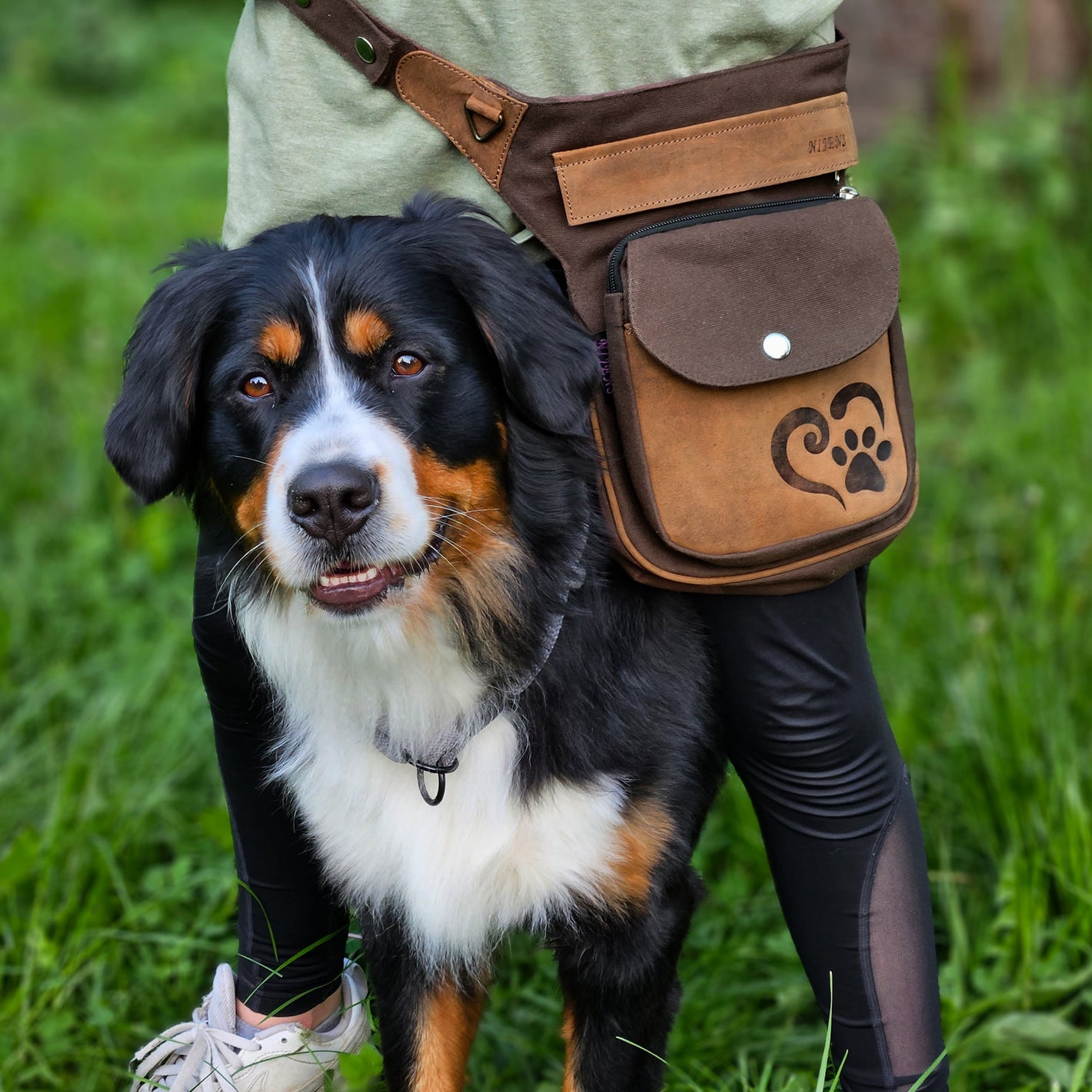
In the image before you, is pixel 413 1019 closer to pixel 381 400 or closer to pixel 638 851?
pixel 638 851

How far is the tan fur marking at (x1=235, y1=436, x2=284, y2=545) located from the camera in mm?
1902

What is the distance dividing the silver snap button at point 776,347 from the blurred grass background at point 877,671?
47.1 inches

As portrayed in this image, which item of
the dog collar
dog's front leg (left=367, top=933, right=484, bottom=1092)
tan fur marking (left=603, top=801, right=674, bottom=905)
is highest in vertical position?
the dog collar

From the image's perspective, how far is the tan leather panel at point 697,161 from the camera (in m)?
1.84

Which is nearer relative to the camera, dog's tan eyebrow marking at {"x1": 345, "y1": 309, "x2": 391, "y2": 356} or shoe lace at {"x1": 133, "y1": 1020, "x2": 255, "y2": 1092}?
dog's tan eyebrow marking at {"x1": 345, "y1": 309, "x2": 391, "y2": 356}

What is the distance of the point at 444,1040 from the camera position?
2.16 meters

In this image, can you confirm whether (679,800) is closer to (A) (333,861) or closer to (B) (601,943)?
(B) (601,943)

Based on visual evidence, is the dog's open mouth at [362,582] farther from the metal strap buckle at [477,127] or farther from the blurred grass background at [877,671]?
the blurred grass background at [877,671]

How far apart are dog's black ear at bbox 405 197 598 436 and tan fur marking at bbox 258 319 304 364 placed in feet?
0.76

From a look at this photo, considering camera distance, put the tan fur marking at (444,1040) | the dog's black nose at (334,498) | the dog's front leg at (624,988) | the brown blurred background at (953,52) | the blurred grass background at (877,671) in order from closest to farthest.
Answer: the dog's black nose at (334,498)
the dog's front leg at (624,988)
the tan fur marking at (444,1040)
the blurred grass background at (877,671)
the brown blurred background at (953,52)

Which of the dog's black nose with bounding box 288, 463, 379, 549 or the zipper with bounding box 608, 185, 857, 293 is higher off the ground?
the zipper with bounding box 608, 185, 857, 293

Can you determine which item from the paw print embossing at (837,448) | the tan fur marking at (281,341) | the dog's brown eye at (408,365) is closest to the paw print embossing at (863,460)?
the paw print embossing at (837,448)

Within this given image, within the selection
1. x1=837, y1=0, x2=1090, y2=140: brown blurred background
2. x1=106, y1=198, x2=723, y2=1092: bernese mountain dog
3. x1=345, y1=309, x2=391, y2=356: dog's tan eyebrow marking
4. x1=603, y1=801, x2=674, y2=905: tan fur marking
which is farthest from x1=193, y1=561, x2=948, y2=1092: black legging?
x1=837, y1=0, x2=1090, y2=140: brown blurred background

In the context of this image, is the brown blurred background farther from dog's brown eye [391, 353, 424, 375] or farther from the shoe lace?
the shoe lace
